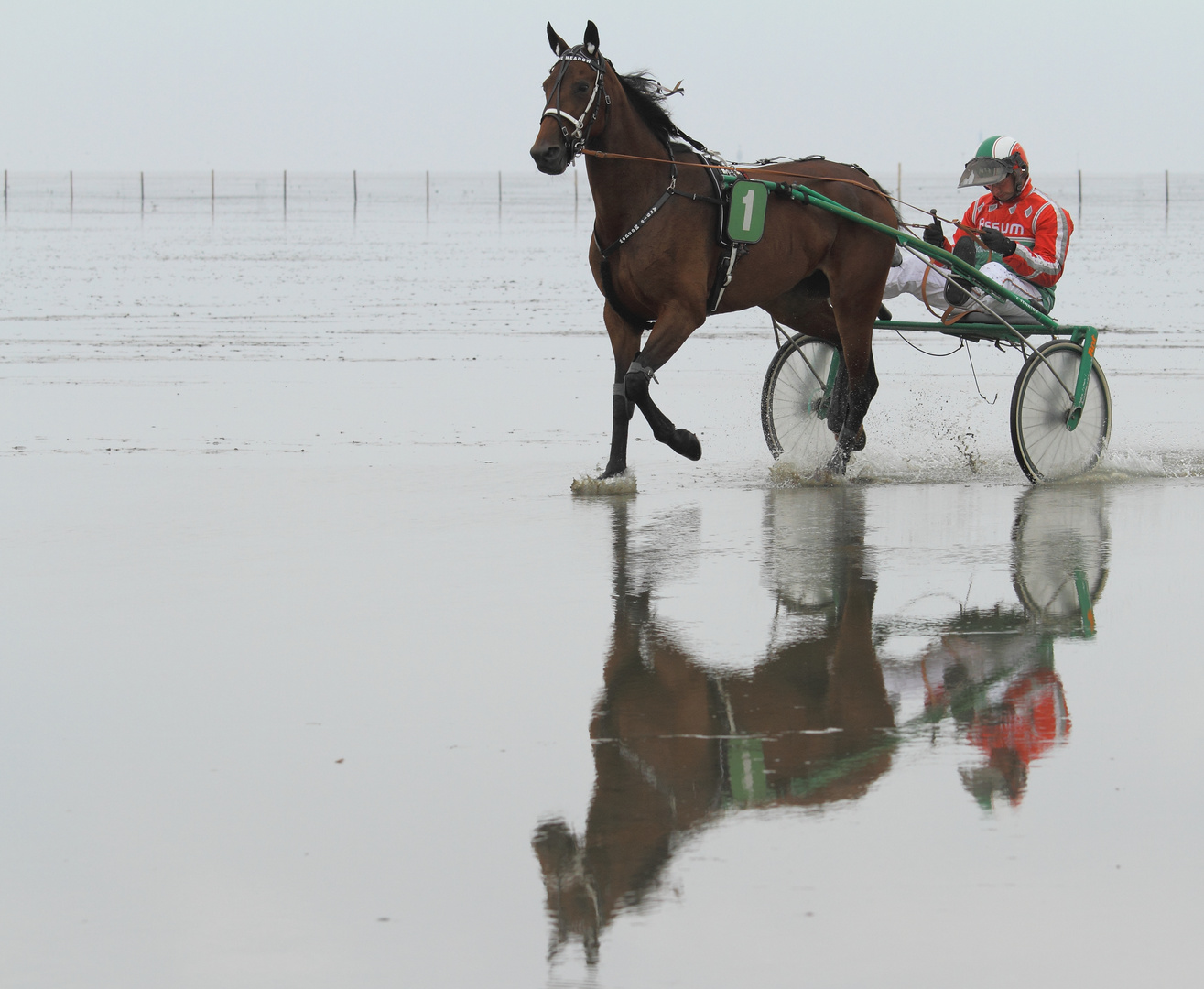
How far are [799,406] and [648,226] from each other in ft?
6.64

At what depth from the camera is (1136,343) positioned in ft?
59.1

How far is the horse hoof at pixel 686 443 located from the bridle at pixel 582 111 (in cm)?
159

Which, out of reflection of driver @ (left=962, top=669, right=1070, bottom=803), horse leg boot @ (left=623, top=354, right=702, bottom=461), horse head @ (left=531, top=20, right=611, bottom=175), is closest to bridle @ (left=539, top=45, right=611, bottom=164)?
horse head @ (left=531, top=20, right=611, bottom=175)

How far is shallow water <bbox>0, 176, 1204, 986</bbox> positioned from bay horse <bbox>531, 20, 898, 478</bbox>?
860mm

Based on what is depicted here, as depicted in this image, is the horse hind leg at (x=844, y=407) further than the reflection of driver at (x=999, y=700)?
Yes

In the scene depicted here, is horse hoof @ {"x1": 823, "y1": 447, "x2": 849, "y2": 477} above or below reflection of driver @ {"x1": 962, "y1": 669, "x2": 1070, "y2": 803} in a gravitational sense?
above

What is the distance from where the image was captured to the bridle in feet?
27.6

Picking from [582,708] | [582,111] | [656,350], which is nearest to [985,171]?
[656,350]

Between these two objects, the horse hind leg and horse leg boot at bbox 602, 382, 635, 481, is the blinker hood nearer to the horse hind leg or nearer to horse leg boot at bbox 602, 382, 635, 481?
the horse hind leg

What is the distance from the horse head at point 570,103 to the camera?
8320mm

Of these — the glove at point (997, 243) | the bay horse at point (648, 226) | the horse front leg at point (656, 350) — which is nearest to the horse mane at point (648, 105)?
the bay horse at point (648, 226)

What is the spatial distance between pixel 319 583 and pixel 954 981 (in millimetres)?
3977

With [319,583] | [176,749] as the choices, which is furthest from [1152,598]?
[176,749]

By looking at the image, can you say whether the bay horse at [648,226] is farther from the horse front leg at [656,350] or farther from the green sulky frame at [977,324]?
the green sulky frame at [977,324]
